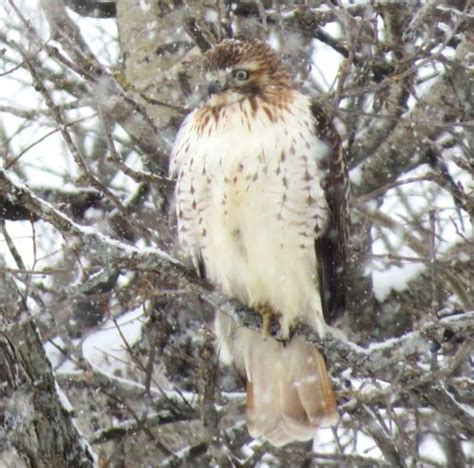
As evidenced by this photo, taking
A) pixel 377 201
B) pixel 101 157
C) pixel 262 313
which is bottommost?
pixel 262 313

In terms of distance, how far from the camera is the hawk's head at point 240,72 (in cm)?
451

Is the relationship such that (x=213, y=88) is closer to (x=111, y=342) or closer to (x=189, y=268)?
(x=189, y=268)

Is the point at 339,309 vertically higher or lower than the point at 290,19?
lower

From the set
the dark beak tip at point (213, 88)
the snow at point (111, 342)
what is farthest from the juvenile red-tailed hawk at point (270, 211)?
the snow at point (111, 342)

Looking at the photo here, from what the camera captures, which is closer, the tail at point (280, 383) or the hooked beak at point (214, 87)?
the hooked beak at point (214, 87)

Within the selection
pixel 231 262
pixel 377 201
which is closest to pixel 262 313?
pixel 231 262

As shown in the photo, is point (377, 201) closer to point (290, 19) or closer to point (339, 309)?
point (290, 19)

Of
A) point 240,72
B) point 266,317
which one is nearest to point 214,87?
point 240,72

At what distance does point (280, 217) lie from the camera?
4.38 meters

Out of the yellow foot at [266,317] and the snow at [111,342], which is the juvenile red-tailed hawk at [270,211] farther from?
the snow at [111,342]

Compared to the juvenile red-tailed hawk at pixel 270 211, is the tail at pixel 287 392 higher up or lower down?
lower down

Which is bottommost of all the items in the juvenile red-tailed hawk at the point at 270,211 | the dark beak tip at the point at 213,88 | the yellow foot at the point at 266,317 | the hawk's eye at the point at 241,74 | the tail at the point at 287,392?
the tail at the point at 287,392

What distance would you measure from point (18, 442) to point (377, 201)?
10.4 ft

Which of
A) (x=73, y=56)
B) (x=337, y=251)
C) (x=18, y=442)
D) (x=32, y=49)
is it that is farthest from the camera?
(x=32, y=49)
